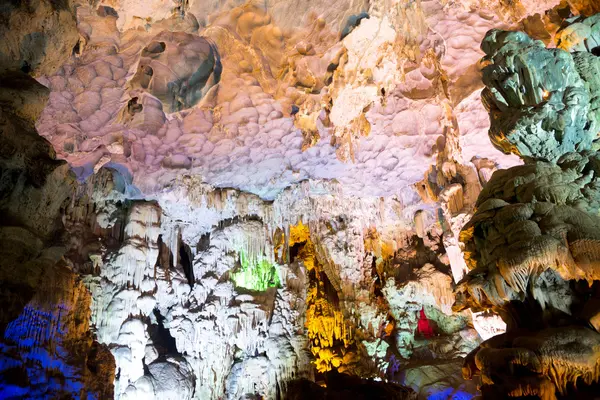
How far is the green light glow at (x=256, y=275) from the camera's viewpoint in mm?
10648

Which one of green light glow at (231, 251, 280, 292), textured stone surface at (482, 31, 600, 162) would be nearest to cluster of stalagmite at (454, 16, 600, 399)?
textured stone surface at (482, 31, 600, 162)

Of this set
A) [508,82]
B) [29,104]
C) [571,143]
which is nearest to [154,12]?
[29,104]

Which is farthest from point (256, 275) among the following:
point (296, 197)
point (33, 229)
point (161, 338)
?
point (33, 229)

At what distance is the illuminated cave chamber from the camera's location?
12.0ft

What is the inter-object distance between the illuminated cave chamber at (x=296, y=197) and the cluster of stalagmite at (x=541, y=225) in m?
0.02

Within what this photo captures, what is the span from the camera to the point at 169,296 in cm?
1029

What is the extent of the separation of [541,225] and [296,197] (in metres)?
6.83

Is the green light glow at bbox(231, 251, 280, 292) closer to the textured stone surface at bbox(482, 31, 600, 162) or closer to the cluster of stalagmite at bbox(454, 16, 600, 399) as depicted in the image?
the cluster of stalagmite at bbox(454, 16, 600, 399)

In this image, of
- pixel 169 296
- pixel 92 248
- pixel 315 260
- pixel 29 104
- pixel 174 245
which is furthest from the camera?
pixel 315 260

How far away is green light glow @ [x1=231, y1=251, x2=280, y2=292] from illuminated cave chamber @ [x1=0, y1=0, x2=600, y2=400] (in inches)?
2.8

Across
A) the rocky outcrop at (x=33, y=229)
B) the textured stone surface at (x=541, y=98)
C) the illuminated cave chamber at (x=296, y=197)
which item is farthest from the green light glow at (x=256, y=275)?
the textured stone surface at (x=541, y=98)

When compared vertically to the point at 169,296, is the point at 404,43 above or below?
above

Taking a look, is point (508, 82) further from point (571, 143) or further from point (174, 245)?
point (174, 245)

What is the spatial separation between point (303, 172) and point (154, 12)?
4.73 meters
